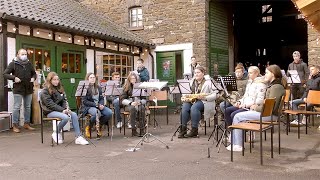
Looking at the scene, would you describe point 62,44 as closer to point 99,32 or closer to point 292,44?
point 99,32

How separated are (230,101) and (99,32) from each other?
6.79m

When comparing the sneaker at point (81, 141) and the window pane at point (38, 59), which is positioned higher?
the window pane at point (38, 59)

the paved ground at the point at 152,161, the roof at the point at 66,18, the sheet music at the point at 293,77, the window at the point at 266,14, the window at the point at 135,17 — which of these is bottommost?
the paved ground at the point at 152,161

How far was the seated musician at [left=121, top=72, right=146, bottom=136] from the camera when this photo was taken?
8.26 meters

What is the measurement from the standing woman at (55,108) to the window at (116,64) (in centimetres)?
691

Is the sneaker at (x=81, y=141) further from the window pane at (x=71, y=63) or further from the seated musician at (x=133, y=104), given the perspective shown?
the window pane at (x=71, y=63)

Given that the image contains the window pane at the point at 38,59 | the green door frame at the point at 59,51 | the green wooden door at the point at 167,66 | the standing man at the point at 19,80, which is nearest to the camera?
the standing man at the point at 19,80

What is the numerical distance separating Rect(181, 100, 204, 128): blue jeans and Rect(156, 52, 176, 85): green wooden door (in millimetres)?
7977

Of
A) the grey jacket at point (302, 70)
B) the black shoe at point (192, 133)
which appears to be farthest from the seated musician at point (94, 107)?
the grey jacket at point (302, 70)

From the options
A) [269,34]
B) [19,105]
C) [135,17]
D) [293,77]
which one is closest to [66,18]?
[19,105]

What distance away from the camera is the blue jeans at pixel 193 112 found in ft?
25.6

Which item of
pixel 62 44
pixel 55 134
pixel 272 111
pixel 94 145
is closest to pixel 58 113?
pixel 55 134

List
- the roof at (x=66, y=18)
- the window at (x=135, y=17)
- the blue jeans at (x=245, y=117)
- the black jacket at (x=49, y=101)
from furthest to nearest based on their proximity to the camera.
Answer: the window at (x=135, y=17)
the roof at (x=66, y=18)
the black jacket at (x=49, y=101)
the blue jeans at (x=245, y=117)

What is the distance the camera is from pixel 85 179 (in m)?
4.80
